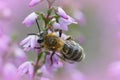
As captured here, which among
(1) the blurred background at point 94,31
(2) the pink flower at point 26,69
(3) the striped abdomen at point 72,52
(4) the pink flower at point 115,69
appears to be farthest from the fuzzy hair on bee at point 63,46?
(1) the blurred background at point 94,31

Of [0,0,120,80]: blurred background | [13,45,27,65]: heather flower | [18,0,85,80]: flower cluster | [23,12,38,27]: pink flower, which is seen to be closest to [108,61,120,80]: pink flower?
[0,0,120,80]: blurred background

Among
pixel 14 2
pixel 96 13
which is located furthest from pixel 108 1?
pixel 14 2

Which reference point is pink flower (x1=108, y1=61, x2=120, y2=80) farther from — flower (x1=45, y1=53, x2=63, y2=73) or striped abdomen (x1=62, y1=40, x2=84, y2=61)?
flower (x1=45, y1=53, x2=63, y2=73)

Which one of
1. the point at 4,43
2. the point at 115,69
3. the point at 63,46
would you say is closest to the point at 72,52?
the point at 63,46

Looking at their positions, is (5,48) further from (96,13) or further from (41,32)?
(96,13)

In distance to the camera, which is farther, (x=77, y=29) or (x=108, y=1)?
(x=108, y=1)

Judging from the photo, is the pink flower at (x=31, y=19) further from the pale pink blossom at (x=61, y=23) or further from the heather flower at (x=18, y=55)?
the heather flower at (x=18, y=55)
